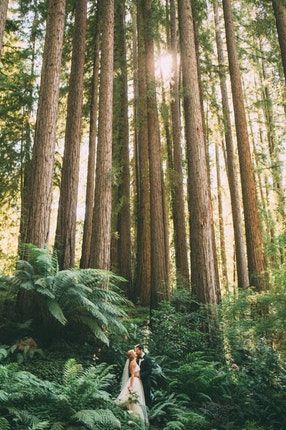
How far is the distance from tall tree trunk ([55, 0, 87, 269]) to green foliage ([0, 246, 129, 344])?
7.49 ft

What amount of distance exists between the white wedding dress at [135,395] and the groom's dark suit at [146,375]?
0.29ft

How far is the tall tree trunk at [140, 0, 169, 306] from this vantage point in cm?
1282

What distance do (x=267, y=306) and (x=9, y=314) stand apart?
5.33m

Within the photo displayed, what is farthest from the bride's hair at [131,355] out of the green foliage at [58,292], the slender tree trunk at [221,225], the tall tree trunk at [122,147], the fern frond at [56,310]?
the slender tree trunk at [221,225]

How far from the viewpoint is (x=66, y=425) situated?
16.3 ft

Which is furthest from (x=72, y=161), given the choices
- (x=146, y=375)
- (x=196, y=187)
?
(x=146, y=375)

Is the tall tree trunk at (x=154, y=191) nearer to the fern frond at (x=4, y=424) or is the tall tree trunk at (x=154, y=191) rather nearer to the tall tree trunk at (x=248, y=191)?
the tall tree trunk at (x=248, y=191)

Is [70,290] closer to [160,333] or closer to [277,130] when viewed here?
[160,333]

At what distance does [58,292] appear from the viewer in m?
7.26

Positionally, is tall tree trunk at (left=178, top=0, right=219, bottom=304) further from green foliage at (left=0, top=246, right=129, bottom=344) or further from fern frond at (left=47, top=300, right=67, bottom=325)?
fern frond at (left=47, top=300, right=67, bottom=325)

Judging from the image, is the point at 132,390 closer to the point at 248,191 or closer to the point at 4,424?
the point at 4,424

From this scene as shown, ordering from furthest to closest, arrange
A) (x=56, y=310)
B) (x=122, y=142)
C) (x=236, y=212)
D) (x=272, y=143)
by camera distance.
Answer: (x=272, y=143), (x=122, y=142), (x=236, y=212), (x=56, y=310)

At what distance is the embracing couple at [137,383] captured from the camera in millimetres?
6543

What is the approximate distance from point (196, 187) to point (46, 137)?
3.69 m
